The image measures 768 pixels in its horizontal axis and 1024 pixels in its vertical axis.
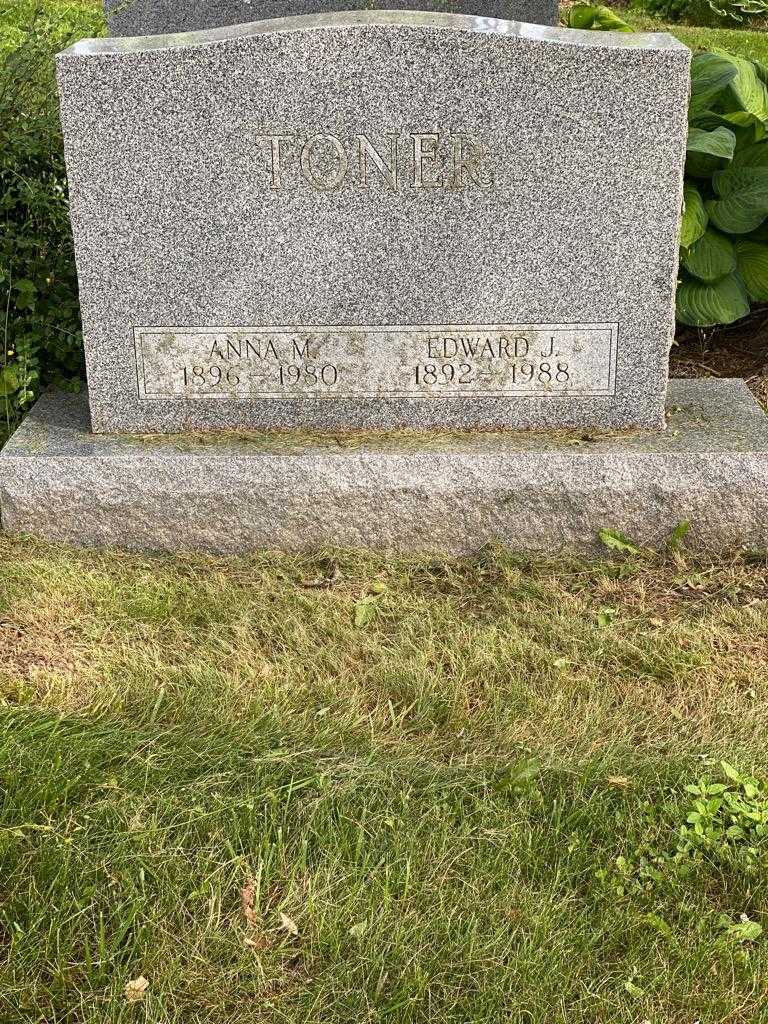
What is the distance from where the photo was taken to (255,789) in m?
2.40

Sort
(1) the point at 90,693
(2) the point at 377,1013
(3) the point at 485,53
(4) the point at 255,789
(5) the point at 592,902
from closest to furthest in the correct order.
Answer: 1. (2) the point at 377,1013
2. (5) the point at 592,902
3. (4) the point at 255,789
4. (1) the point at 90,693
5. (3) the point at 485,53

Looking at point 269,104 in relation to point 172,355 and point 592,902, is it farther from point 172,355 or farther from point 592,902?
point 592,902

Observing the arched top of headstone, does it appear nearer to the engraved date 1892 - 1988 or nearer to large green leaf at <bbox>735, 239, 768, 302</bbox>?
the engraved date 1892 - 1988

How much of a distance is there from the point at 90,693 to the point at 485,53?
197cm

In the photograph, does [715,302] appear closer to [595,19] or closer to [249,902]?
[595,19]

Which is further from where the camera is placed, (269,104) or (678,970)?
(269,104)

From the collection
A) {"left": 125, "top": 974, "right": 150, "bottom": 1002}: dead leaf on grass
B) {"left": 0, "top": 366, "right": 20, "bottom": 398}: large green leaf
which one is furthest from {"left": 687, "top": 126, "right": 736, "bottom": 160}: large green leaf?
{"left": 125, "top": 974, "right": 150, "bottom": 1002}: dead leaf on grass

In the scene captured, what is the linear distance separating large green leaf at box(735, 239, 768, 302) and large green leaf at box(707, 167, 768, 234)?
87 mm

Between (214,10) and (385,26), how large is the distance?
1455mm

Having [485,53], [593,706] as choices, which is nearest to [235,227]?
[485,53]

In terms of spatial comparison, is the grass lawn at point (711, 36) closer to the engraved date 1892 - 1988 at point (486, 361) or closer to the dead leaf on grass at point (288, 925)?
the engraved date 1892 - 1988 at point (486, 361)

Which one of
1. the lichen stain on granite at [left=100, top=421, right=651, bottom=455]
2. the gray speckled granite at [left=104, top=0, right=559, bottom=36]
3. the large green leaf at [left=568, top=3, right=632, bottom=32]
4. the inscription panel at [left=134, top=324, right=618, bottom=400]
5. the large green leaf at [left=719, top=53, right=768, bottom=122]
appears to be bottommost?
the lichen stain on granite at [left=100, top=421, right=651, bottom=455]

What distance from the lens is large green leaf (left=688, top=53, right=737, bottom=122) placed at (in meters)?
4.33

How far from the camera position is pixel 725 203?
171 inches
